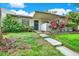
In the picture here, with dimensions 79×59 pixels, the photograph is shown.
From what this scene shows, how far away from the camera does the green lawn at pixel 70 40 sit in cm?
349

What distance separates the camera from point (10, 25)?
3.65m

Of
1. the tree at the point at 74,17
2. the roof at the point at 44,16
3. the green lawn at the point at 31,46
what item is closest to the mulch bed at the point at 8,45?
the green lawn at the point at 31,46

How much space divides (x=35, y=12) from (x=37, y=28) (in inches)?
10.7

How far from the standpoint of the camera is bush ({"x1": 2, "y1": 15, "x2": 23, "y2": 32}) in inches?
143

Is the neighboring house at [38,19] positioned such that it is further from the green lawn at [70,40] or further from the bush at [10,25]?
the green lawn at [70,40]

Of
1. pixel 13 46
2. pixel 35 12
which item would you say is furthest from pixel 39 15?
pixel 13 46

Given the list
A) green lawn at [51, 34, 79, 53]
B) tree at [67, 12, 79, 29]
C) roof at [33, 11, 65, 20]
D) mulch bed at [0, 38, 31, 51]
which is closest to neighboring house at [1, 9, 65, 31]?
roof at [33, 11, 65, 20]

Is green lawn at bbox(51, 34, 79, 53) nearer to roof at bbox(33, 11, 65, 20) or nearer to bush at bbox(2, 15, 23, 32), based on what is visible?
roof at bbox(33, 11, 65, 20)

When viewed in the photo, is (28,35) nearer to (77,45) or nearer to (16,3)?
(16,3)

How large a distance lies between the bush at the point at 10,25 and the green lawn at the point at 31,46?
9 cm

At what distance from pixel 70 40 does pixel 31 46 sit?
0.61m

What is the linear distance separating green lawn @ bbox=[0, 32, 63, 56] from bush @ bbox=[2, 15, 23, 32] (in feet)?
0.28

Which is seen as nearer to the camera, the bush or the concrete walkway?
the concrete walkway

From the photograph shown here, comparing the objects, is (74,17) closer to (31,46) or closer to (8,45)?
(31,46)
